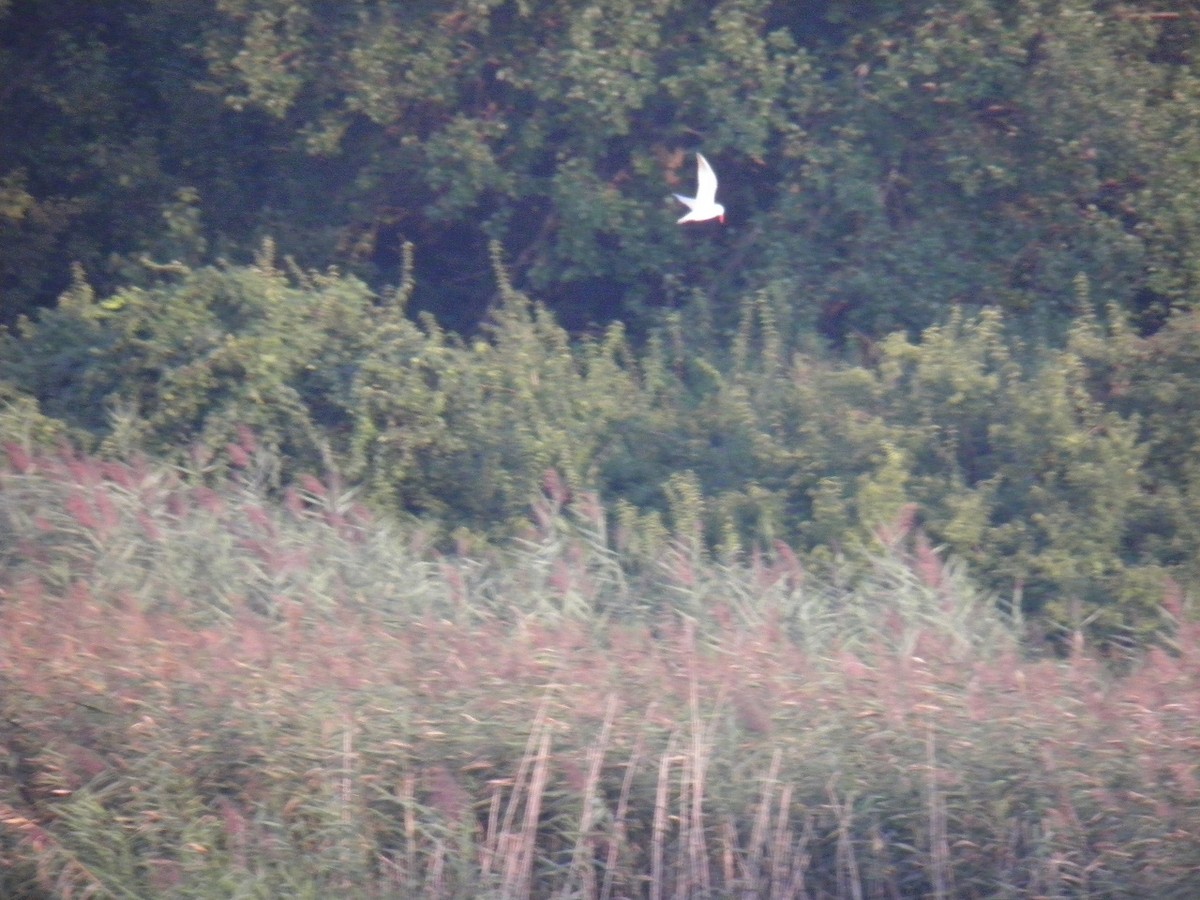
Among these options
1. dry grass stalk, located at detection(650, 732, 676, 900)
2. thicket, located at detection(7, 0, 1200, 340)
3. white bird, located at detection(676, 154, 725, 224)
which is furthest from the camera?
thicket, located at detection(7, 0, 1200, 340)

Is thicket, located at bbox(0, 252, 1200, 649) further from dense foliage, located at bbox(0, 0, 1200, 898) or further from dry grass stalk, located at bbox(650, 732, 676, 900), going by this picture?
dry grass stalk, located at bbox(650, 732, 676, 900)

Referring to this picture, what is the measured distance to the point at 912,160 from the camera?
9.19m

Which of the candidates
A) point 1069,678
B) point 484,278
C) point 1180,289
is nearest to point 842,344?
point 1180,289

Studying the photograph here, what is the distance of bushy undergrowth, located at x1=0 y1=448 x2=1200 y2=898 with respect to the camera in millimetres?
4207

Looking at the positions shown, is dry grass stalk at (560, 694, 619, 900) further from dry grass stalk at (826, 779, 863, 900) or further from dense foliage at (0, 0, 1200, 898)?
dry grass stalk at (826, 779, 863, 900)

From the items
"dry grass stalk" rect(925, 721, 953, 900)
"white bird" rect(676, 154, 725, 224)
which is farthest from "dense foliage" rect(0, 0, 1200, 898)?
"white bird" rect(676, 154, 725, 224)

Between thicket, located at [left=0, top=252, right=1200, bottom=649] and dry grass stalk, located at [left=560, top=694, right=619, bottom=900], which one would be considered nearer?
dry grass stalk, located at [left=560, top=694, right=619, bottom=900]

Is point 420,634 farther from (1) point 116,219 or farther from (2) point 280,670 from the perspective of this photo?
(1) point 116,219

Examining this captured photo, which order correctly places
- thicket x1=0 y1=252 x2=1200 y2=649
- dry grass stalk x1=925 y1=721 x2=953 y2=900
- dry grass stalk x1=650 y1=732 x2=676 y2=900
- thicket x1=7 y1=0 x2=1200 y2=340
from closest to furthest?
dry grass stalk x1=925 y1=721 x2=953 y2=900 < dry grass stalk x1=650 y1=732 x2=676 y2=900 < thicket x1=0 y1=252 x2=1200 y2=649 < thicket x1=7 y1=0 x2=1200 y2=340

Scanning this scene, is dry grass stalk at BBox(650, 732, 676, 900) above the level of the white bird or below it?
below

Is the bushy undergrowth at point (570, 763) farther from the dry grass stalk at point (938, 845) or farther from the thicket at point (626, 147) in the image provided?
the thicket at point (626, 147)

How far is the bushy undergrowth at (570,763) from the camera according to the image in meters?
4.21

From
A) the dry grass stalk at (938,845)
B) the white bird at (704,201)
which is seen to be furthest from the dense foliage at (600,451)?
the white bird at (704,201)

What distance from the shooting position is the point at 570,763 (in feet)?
14.5
